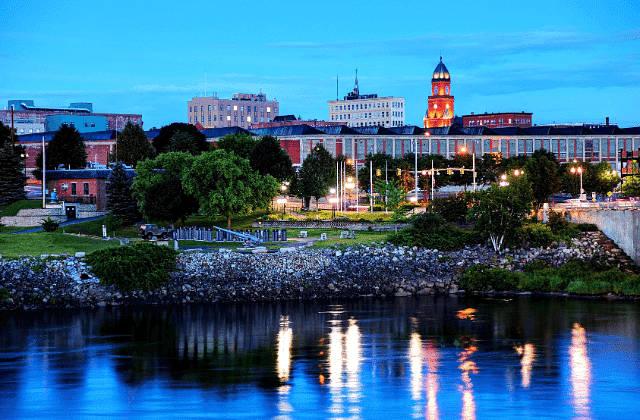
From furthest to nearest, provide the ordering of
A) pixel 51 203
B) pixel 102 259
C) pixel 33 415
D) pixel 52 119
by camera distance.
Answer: pixel 52 119 < pixel 51 203 < pixel 102 259 < pixel 33 415

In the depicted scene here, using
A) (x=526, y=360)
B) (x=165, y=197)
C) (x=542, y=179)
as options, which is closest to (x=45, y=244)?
(x=165, y=197)

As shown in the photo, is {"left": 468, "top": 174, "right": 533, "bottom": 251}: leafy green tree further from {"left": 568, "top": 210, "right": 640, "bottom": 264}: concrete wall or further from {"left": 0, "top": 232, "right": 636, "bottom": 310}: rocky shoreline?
{"left": 568, "top": 210, "right": 640, "bottom": 264}: concrete wall

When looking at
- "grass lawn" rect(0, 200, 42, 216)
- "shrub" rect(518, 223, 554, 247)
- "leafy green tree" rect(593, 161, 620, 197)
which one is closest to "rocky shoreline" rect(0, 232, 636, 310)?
"shrub" rect(518, 223, 554, 247)

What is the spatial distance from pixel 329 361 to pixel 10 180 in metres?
56.7

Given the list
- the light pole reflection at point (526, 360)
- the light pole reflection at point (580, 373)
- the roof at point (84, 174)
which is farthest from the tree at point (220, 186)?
the light pole reflection at point (526, 360)

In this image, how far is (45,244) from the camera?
55.5 m

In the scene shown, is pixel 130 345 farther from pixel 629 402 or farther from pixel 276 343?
pixel 629 402

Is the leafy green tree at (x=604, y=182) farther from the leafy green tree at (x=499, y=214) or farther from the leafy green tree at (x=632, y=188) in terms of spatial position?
the leafy green tree at (x=499, y=214)

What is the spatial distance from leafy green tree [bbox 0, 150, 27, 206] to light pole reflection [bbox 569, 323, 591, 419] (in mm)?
57007

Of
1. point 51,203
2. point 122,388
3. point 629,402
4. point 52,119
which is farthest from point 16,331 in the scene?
point 52,119

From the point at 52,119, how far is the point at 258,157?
10992cm

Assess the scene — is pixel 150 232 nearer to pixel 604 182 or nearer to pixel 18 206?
pixel 18 206

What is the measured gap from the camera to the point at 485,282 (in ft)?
182

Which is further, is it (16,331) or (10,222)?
(10,222)
